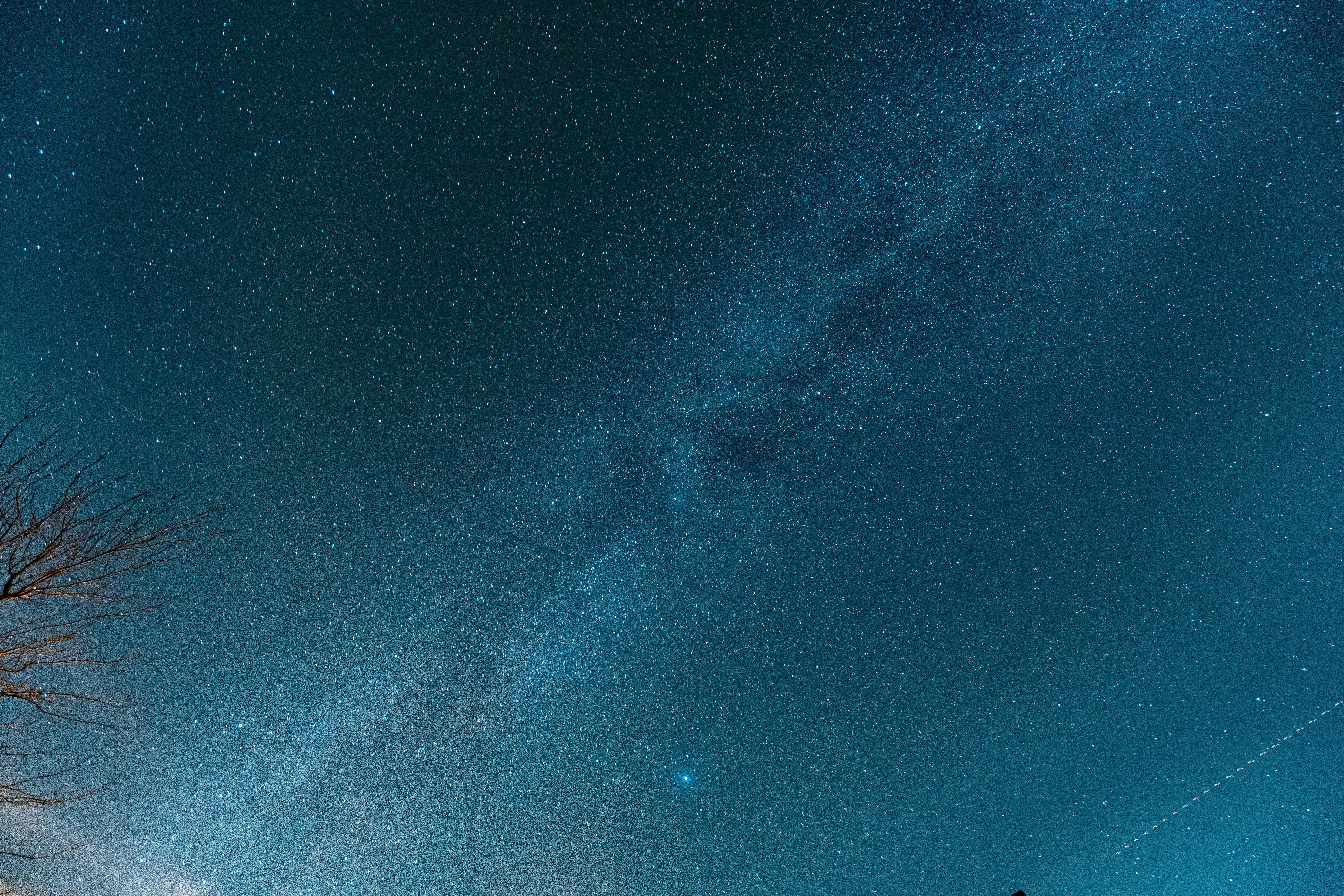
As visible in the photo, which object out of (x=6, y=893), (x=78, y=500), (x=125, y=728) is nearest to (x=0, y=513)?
(x=78, y=500)

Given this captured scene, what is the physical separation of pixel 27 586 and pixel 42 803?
2.08 feet

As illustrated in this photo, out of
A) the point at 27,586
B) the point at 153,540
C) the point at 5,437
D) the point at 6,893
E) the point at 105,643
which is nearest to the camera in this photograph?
the point at 6,893

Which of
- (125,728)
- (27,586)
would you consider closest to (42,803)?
(125,728)

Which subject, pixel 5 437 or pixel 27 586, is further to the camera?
pixel 27 586

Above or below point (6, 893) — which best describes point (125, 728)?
above

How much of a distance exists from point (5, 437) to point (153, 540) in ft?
1.64

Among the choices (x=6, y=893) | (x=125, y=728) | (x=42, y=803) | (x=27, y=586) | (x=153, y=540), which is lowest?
(x=6, y=893)

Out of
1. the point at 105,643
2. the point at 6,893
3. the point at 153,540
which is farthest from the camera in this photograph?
the point at 105,643

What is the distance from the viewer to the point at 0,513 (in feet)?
6.90

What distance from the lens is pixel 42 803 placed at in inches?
80.7

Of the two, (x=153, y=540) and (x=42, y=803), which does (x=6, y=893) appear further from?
(x=153, y=540)

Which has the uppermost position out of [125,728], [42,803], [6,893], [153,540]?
[153,540]

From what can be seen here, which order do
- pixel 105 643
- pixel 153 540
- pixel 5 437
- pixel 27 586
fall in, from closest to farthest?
pixel 5 437 → pixel 27 586 → pixel 153 540 → pixel 105 643

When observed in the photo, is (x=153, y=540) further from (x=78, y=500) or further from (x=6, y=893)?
(x=6, y=893)
